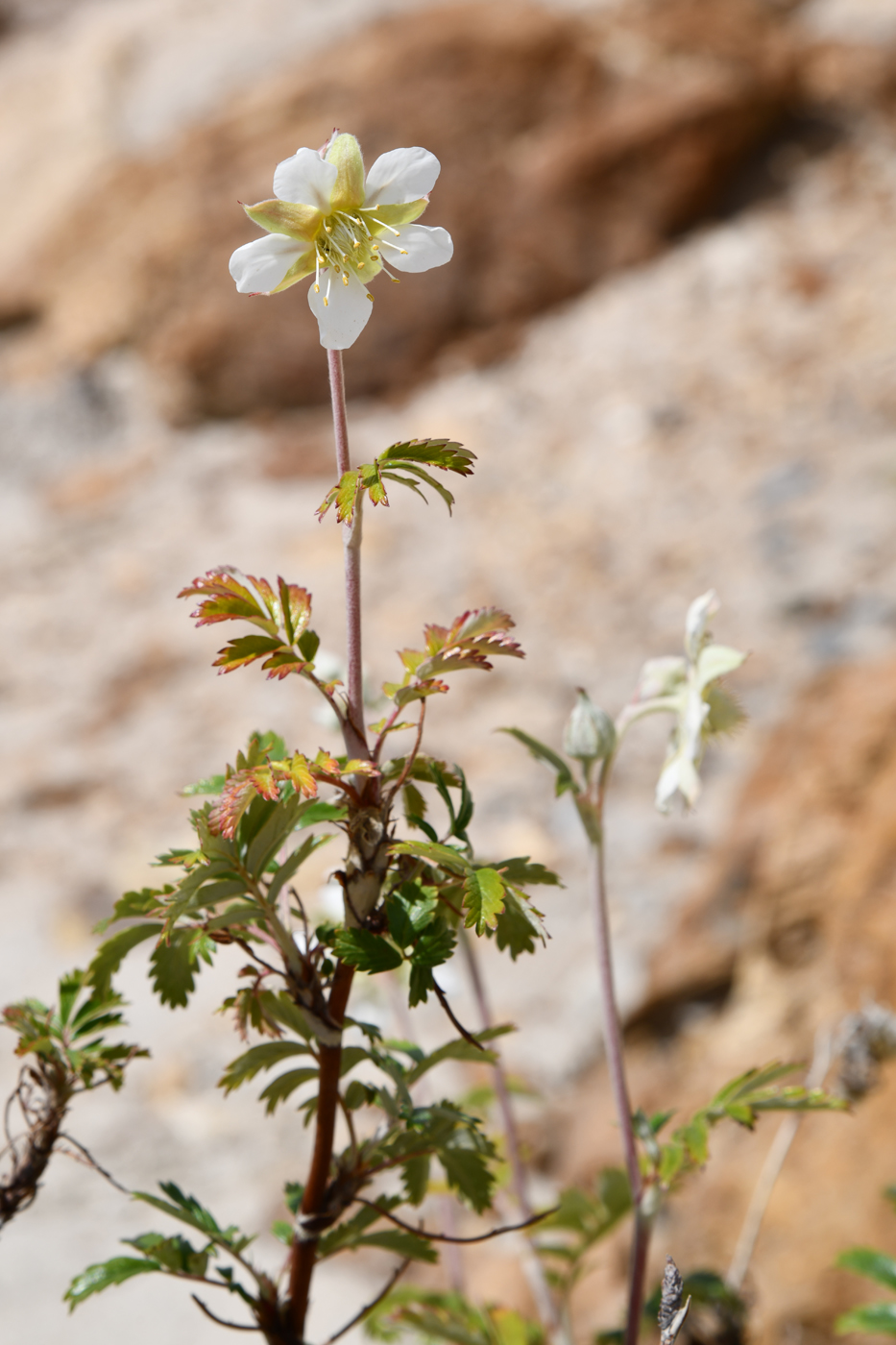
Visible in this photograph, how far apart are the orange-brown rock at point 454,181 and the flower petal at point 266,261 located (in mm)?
2628

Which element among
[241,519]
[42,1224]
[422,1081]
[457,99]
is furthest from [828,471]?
[42,1224]

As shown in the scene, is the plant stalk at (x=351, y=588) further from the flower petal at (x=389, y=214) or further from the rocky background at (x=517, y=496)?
the rocky background at (x=517, y=496)

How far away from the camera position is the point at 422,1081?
100 cm

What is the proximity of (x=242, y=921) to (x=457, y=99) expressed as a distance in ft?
11.0

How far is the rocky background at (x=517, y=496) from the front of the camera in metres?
1.57

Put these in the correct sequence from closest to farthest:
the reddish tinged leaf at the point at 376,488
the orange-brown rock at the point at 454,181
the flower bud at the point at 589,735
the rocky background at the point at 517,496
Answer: the reddish tinged leaf at the point at 376,488
the flower bud at the point at 589,735
the rocky background at the point at 517,496
the orange-brown rock at the point at 454,181

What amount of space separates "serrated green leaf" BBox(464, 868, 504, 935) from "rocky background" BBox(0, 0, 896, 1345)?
865 mm

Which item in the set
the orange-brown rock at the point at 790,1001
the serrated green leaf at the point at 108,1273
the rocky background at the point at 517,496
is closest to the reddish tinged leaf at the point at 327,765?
the serrated green leaf at the point at 108,1273

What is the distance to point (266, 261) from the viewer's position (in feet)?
1.87

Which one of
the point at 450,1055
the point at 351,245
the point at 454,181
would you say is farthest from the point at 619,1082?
the point at 454,181

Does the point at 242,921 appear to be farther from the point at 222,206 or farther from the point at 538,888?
the point at 222,206

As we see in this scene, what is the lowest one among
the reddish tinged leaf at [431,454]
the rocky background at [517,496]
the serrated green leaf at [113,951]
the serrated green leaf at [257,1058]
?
the serrated green leaf at [257,1058]

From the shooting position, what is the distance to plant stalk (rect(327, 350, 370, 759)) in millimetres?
539

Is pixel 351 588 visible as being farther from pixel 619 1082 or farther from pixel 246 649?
pixel 619 1082
